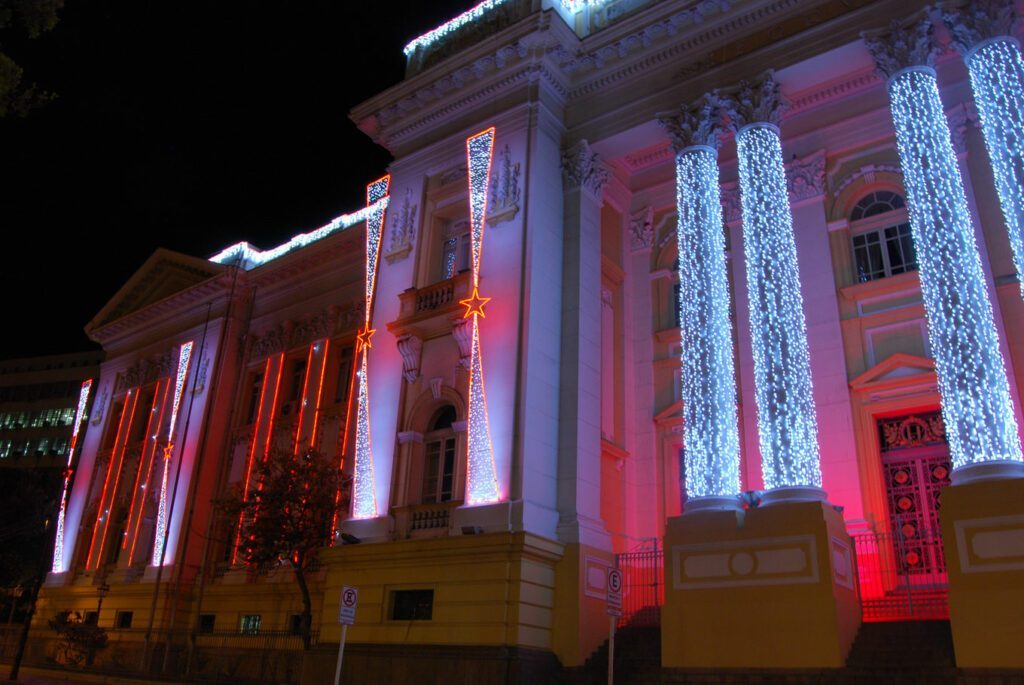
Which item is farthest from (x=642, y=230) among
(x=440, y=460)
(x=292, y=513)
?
(x=292, y=513)

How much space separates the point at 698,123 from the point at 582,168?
3.00 metres

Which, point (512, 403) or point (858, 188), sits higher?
point (858, 188)

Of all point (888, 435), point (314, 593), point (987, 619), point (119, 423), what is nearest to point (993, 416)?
point (987, 619)

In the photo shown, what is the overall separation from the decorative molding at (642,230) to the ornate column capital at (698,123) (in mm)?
3859

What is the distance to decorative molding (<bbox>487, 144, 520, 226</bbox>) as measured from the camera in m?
18.5

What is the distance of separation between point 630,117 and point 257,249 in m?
18.1

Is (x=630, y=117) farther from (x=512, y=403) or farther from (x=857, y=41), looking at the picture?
(x=512, y=403)

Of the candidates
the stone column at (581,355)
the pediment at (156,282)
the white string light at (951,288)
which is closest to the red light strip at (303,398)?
the pediment at (156,282)

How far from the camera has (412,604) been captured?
16.2 m

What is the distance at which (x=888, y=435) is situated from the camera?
17.2 meters

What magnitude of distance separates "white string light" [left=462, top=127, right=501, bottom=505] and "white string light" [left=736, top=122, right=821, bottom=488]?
17.2 feet

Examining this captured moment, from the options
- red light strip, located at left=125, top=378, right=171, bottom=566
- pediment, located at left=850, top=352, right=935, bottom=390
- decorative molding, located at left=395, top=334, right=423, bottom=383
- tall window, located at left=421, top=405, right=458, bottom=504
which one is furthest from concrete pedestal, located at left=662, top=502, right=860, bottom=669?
red light strip, located at left=125, top=378, right=171, bottom=566

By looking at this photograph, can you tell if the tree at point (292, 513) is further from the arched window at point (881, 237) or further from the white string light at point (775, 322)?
the arched window at point (881, 237)

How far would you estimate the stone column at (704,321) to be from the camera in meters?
15.1
